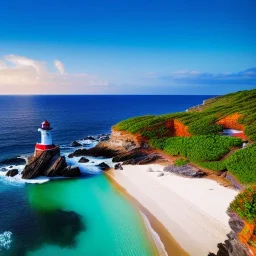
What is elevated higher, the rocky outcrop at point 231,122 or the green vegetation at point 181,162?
the rocky outcrop at point 231,122

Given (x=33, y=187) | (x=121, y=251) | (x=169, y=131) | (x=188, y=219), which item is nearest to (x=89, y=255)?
(x=121, y=251)

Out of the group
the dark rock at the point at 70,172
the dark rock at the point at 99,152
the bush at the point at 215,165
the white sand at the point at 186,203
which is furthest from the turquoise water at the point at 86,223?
the bush at the point at 215,165

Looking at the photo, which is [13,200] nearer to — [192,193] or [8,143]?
[192,193]

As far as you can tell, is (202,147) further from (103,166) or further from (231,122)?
(103,166)

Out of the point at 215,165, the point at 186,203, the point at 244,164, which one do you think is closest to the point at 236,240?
the point at 186,203

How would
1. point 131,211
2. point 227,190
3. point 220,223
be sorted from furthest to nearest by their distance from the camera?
point 227,190, point 131,211, point 220,223

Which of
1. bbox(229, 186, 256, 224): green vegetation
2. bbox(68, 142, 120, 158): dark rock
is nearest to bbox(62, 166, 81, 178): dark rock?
bbox(68, 142, 120, 158): dark rock

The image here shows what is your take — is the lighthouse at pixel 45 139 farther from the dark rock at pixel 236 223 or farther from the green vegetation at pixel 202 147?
the dark rock at pixel 236 223
